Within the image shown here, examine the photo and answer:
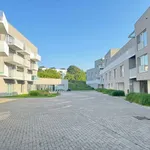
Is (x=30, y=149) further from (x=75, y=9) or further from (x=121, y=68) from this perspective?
(x=121, y=68)

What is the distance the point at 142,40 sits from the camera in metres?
21.7

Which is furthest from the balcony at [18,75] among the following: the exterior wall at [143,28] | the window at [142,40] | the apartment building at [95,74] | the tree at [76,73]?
the tree at [76,73]

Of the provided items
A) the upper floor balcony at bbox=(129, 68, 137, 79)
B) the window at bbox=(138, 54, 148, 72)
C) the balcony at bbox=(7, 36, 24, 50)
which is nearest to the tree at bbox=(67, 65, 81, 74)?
the balcony at bbox=(7, 36, 24, 50)

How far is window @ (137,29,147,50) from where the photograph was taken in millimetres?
21011

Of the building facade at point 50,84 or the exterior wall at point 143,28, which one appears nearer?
the exterior wall at point 143,28

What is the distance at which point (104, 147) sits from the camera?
5512 mm

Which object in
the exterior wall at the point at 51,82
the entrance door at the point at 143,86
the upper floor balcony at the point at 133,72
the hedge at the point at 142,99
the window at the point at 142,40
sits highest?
the window at the point at 142,40

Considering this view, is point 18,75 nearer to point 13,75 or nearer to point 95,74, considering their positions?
point 13,75

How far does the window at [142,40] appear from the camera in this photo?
21.0m

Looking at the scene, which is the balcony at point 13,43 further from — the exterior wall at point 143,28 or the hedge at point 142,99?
the hedge at point 142,99

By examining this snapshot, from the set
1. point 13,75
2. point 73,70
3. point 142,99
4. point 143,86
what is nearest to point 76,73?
point 73,70

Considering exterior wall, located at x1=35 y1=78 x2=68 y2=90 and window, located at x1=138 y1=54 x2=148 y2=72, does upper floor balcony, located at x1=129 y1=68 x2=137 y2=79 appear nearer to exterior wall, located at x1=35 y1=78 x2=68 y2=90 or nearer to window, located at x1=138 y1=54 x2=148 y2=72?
window, located at x1=138 y1=54 x2=148 y2=72

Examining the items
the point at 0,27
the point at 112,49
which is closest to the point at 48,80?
the point at 112,49

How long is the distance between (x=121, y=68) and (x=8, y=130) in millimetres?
30112
